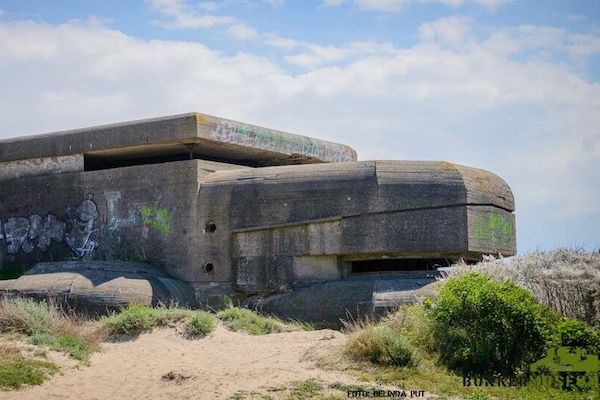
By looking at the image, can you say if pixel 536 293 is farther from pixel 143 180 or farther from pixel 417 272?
pixel 143 180

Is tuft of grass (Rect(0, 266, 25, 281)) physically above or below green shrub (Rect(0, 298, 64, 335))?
above

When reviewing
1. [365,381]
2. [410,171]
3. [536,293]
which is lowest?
[365,381]

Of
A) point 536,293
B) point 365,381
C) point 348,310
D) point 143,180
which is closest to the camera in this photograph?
point 365,381

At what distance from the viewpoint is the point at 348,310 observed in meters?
12.2

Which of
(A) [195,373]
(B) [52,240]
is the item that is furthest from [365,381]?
(B) [52,240]

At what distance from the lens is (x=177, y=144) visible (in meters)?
14.0

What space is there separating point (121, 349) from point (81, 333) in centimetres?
56

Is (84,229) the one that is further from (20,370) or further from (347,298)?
(20,370)

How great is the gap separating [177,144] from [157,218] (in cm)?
114

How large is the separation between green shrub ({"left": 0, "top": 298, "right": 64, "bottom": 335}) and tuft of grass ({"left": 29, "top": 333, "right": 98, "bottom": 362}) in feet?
0.82

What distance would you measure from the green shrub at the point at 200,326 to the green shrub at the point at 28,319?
5.06ft

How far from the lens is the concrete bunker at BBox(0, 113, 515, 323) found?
499 inches

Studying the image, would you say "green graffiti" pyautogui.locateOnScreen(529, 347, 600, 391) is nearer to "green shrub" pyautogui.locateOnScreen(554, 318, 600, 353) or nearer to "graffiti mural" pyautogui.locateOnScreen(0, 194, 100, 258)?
"green shrub" pyautogui.locateOnScreen(554, 318, 600, 353)

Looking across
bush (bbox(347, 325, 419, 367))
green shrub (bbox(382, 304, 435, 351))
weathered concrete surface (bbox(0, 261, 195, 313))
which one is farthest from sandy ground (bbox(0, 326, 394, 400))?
weathered concrete surface (bbox(0, 261, 195, 313))
